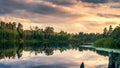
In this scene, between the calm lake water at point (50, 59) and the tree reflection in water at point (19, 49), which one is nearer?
the calm lake water at point (50, 59)

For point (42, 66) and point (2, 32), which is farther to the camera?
point (2, 32)

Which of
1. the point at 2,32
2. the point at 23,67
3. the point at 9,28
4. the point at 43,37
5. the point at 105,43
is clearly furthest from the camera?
the point at 43,37

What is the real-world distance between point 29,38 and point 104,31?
46.0m

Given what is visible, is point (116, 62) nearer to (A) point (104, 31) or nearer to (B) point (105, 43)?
(B) point (105, 43)

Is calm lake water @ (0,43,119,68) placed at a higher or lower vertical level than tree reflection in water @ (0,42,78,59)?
higher

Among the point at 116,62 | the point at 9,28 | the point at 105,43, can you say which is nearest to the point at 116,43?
the point at 105,43

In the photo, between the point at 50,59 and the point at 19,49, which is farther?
the point at 19,49

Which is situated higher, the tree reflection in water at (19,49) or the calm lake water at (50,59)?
the calm lake water at (50,59)

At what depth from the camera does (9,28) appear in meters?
156

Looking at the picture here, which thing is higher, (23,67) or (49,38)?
(23,67)

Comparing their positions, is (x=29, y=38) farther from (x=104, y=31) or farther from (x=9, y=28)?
(x=104, y=31)

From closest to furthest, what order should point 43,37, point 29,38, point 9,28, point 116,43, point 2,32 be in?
point 116,43
point 2,32
point 9,28
point 29,38
point 43,37

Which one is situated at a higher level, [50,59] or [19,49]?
[50,59]

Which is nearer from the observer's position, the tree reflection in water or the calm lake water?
the calm lake water
